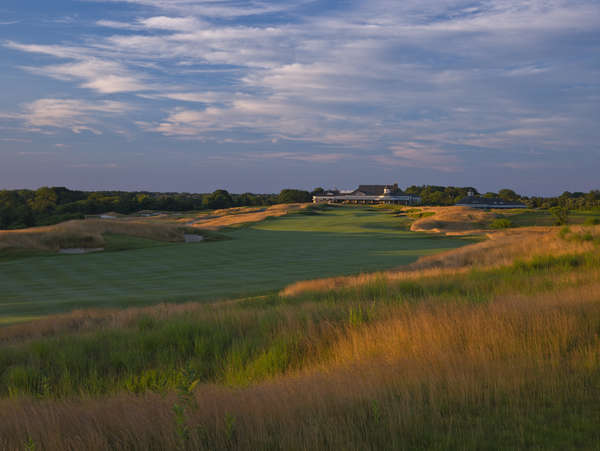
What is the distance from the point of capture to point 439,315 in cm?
732

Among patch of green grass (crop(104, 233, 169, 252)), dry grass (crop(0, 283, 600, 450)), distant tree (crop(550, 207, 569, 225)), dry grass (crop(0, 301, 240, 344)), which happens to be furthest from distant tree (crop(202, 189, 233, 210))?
dry grass (crop(0, 283, 600, 450))

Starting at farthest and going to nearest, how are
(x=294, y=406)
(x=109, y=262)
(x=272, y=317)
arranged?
(x=109, y=262) → (x=272, y=317) → (x=294, y=406)

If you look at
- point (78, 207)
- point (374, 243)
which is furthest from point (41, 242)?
point (78, 207)

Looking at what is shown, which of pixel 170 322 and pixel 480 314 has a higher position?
pixel 480 314

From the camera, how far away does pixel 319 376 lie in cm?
526

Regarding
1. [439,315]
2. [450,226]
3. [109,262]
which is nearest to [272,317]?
[439,315]

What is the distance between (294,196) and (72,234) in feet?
415

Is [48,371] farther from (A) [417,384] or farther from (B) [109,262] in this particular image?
(B) [109,262]

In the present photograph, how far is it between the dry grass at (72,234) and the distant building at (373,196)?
11114 cm

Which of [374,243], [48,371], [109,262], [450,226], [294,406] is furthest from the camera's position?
[450,226]

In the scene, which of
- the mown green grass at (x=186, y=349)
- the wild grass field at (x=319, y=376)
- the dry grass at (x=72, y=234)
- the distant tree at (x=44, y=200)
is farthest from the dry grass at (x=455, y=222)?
the distant tree at (x=44, y=200)

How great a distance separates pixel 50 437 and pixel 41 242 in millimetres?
35010

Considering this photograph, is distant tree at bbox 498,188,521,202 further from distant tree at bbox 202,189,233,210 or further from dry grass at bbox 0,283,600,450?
dry grass at bbox 0,283,600,450

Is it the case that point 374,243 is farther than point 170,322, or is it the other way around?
point 374,243
